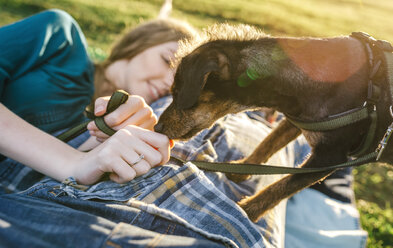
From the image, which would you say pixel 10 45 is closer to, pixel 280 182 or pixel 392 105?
pixel 280 182

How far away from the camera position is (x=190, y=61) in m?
2.14

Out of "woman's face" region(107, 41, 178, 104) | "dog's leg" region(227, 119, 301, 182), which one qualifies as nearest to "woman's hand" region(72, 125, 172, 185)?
"dog's leg" region(227, 119, 301, 182)

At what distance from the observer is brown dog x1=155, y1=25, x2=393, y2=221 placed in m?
2.25

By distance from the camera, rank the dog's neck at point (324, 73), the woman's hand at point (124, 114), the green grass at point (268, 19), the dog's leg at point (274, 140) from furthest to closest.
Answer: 1. the green grass at point (268, 19)
2. the dog's leg at point (274, 140)
3. the dog's neck at point (324, 73)
4. the woman's hand at point (124, 114)

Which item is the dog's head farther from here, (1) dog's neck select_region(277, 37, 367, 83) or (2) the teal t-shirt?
(2) the teal t-shirt

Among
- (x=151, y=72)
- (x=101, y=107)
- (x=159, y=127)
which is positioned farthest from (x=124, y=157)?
(x=151, y=72)

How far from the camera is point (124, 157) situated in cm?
189

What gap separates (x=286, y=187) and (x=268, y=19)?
51.3 ft

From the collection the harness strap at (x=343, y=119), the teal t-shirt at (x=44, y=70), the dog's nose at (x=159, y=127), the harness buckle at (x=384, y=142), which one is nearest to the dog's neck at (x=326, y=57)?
the harness strap at (x=343, y=119)

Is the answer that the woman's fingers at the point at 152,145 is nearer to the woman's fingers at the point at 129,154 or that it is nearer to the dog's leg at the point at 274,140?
the woman's fingers at the point at 129,154

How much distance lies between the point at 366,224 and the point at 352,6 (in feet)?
91.8

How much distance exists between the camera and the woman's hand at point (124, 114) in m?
2.15

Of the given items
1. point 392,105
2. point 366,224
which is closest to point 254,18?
point 366,224

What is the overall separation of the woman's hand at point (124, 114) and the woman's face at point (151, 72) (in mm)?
1198
